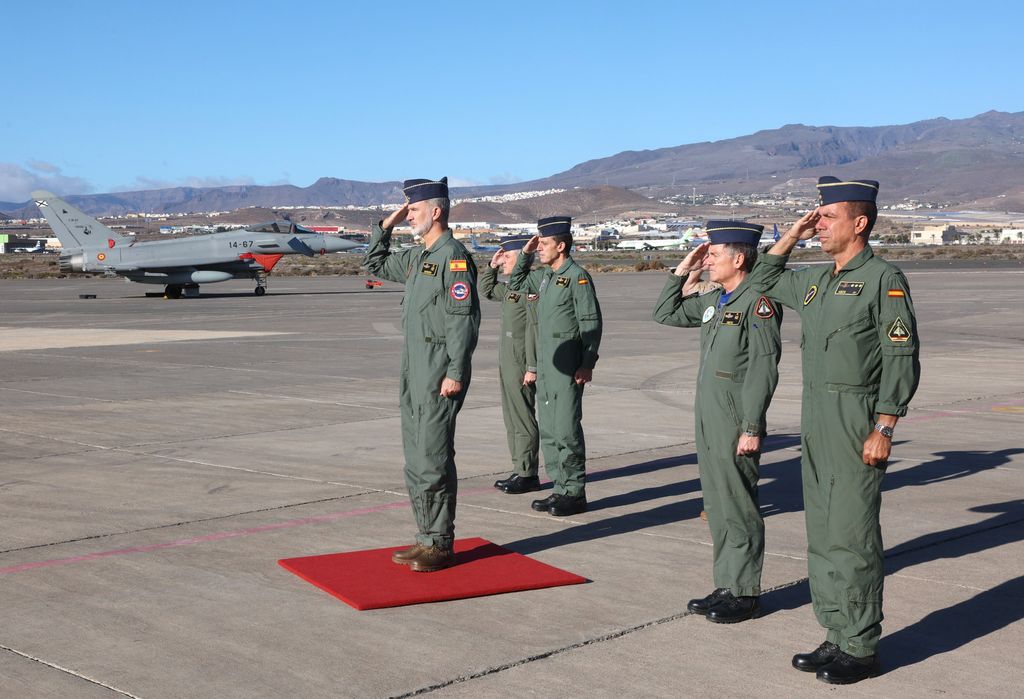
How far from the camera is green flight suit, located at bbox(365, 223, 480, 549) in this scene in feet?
22.7

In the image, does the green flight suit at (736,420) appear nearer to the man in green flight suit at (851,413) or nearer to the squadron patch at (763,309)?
the squadron patch at (763,309)

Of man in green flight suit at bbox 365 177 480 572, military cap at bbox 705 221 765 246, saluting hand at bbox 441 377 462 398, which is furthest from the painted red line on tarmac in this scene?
military cap at bbox 705 221 765 246

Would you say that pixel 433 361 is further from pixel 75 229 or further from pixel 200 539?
pixel 75 229

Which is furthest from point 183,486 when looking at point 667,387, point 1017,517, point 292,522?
point 667,387

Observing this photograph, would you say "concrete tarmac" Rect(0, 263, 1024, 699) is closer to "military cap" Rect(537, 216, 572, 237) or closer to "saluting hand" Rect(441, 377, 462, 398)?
"saluting hand" Rect(441, 377, 462, 398)

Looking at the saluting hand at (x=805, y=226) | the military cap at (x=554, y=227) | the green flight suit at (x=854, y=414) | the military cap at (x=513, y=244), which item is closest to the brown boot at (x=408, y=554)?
the green flight suit at (x=854, y=414)

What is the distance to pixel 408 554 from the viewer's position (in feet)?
23.1

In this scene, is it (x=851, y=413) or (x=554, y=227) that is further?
(x=554, y=227)

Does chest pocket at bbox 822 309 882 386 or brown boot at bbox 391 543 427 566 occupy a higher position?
chest pocket at bbox 822 309 882 386

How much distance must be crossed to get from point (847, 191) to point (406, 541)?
3945 mm

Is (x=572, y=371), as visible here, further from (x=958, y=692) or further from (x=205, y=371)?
(x=205, y=371)

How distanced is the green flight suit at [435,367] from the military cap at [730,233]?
1455mm

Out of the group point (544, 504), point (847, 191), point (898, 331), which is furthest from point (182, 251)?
point (898, 331)

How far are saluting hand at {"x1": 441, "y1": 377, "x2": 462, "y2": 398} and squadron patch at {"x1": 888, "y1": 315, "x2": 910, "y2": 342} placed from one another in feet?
8.80
